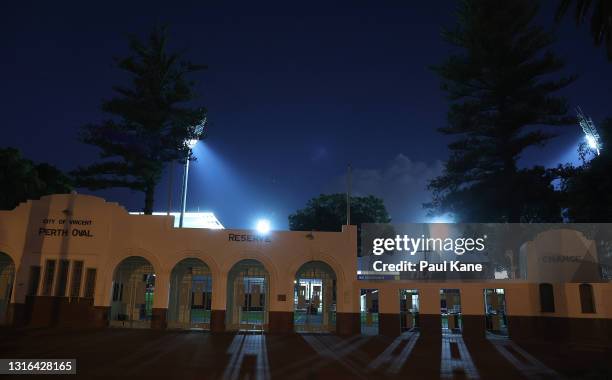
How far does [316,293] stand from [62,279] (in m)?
11.0

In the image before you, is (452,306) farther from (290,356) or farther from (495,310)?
(290,356)

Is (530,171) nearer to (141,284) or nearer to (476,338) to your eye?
(476,338)

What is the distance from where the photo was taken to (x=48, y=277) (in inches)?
792

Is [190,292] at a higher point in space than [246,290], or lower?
lower

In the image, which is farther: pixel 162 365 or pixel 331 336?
pixel 331 336

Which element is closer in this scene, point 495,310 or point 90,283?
point 90,283

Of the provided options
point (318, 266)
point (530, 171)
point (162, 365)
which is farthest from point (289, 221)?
point (162, 365)

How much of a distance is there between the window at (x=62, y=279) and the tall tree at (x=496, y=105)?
843 inches

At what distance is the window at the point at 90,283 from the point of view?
66.2 feet

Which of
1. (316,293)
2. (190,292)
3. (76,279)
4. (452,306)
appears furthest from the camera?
(452,306)

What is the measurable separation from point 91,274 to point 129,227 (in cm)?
250

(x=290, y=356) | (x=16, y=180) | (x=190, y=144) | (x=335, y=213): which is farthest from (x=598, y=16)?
(x=335, y=213)

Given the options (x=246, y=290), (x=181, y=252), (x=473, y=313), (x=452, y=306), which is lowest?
(x=473, y=313)

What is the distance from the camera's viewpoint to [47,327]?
760 inches
